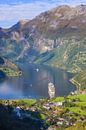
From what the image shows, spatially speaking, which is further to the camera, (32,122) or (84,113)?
(84,113)

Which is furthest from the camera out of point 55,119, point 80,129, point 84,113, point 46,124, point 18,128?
point 84,113

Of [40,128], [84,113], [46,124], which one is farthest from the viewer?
[84,113]

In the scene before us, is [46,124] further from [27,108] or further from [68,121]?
[27,108]

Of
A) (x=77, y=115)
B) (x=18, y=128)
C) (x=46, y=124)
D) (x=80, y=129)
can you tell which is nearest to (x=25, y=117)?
(x=46, y=124)

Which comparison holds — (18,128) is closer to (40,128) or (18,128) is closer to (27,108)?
(40,128)

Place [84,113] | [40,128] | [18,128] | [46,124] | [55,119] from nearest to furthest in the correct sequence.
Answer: [18,128], [40,128], [46,124], [55,119], [84,113]

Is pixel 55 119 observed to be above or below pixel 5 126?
below

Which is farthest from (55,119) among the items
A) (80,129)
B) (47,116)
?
(80,129)

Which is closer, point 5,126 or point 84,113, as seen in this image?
point 5,126

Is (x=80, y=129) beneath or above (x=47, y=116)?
above
